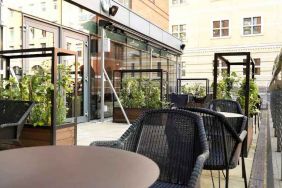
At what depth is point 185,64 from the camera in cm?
2481

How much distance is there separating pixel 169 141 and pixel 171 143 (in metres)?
0.02

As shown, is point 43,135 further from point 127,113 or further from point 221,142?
point 127,113

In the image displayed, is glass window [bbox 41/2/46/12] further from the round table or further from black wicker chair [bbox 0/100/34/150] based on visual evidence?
the round table

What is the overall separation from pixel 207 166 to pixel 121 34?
774 centimetres

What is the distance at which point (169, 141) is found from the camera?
7.43 feet

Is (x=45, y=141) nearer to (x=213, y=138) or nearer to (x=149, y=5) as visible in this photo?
(x=213, y=138)

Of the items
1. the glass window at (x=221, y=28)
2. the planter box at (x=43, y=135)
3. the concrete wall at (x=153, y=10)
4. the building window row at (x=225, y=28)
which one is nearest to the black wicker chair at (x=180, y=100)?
the concrete wall at (x=153, y=10)

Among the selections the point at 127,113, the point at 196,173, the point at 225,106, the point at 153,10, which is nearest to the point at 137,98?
the point at 127,113

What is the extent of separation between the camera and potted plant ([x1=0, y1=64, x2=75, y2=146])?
3984mm

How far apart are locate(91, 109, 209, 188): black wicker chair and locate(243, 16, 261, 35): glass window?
22.0 m

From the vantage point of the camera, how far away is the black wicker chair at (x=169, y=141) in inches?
82.7

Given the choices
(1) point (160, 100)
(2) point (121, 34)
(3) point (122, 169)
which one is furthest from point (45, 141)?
(2) point (121, 34)

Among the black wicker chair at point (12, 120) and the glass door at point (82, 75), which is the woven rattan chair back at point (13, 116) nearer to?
the black wicker chair at point (12, 120)

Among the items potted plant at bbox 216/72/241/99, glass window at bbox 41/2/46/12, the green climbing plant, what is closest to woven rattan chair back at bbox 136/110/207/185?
the green climbing plant
